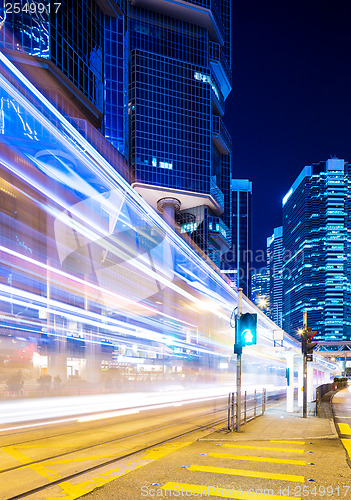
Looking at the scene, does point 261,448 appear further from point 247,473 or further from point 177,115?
point 177,115

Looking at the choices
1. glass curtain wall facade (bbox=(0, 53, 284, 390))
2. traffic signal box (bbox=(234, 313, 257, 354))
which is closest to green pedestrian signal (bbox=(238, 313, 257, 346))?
traffic signal box (bbox=(234, 313, 257, 354))

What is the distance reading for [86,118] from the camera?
71.8 meters

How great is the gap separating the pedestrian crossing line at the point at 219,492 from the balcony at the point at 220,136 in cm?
9873

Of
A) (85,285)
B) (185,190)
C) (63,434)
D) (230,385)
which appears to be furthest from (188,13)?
(63,434)

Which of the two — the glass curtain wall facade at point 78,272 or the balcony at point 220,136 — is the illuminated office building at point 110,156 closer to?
the glass curtain wall facade at point 78,272

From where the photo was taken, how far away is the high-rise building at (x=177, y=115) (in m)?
88.6

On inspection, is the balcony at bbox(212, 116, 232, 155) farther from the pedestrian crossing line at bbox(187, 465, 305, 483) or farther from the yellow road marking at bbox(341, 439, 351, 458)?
the pedestrian crossing line at bbox(187, 465, 305, 483)

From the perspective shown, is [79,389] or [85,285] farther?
[85,285]

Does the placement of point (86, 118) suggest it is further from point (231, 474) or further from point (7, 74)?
point (231, 474)

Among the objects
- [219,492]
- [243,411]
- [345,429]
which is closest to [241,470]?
[219,492]

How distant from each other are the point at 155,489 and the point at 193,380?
69.1 feet

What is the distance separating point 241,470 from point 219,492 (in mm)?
1501

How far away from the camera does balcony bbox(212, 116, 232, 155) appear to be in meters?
102

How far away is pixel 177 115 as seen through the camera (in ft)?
303
